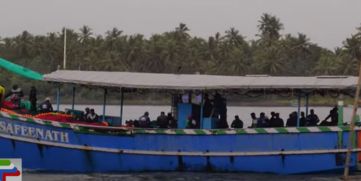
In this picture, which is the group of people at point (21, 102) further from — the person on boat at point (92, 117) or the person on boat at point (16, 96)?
the person on boat at point (92, 117)

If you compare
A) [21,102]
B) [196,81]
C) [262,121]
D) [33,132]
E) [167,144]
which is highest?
[196,81]

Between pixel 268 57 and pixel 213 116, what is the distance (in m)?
59.6

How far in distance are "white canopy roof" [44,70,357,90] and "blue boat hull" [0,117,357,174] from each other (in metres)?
1.34

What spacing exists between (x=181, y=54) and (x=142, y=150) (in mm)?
61934

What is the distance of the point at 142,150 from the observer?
59.2 feet

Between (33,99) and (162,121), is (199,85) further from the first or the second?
(33,99)

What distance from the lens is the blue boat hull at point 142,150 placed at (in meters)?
17.5

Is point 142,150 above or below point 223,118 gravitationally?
below

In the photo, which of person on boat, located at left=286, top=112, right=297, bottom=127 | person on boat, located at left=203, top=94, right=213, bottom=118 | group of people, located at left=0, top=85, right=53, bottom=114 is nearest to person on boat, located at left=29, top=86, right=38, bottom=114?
group of people, located at left=0, top=85, right=53, bottom=114

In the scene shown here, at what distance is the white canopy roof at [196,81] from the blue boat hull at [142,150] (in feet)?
4.40

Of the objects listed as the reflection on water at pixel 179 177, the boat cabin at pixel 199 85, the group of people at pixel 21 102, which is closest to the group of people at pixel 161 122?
the boat cabin at pixel 199 85

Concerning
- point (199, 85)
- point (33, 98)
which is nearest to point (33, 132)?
point (33, 98)

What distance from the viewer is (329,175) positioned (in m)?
17.5

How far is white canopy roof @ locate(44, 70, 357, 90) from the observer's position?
57.6 ft
